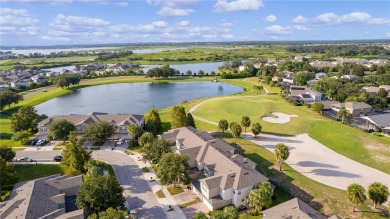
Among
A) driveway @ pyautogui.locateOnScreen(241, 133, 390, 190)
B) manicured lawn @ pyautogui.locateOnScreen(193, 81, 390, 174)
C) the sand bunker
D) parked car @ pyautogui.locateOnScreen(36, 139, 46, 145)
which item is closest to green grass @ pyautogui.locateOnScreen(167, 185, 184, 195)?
driveway @ pyautogui.locateOnScreen(241, 133, 390, 190)

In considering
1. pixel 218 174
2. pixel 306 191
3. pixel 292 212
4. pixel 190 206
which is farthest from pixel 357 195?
pixel 190 206

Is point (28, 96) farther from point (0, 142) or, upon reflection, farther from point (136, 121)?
point (136, 121)

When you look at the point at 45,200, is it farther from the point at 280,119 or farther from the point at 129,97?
the point at 129,97

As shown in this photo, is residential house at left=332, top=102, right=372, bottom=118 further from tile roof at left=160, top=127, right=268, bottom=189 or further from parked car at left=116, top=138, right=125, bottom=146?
parked car at left=116, top=138, right=125, bottom=146

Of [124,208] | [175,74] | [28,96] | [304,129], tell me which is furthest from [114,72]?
[124,208]

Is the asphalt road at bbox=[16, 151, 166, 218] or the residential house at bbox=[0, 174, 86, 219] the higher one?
the residential house at bbox=[0, 174, 86, 219]

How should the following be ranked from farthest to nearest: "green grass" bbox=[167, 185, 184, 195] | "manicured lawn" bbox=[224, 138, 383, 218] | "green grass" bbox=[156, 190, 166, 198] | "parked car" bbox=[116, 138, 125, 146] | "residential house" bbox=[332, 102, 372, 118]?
"residential house" bbox=[332, 102, 372, 118]
"parked car" bbox=[116, 138, 125, 146]
"green grass" bbox=[167, 185, 184, 195]
"green grass" bbox=[156, 190, 166, 198]
"manicured lawn" bbox=[224, 138, 383, 218]

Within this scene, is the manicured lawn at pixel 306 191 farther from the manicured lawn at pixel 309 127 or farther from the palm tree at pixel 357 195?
the manicured lawn at pixel 309 127
